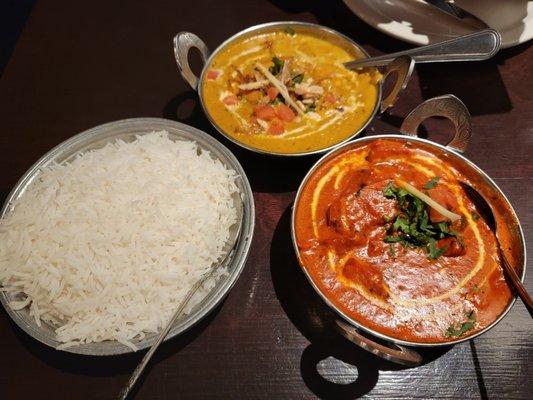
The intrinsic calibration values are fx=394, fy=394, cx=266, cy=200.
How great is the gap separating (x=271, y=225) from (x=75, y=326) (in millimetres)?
945

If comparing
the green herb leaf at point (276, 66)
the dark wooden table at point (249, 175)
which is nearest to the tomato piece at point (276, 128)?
the dark wooden table at point (249, 175)

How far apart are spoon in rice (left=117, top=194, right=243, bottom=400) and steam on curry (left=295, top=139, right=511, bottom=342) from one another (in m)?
0.28

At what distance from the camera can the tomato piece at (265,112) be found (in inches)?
84.1

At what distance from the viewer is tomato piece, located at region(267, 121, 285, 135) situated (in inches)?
82.5

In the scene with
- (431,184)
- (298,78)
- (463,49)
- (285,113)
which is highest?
(463,49)

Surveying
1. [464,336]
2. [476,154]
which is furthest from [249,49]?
[464,336]

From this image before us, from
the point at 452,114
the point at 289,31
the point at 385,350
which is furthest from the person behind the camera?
the point at 289,31

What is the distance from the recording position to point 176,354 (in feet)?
5.33

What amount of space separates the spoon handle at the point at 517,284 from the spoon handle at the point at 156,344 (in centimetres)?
117

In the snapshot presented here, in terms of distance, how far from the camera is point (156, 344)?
140 centimetres

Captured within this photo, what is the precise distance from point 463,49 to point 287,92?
3.11ft

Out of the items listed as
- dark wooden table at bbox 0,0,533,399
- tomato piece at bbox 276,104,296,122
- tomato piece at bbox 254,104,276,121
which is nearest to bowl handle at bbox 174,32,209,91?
dark wooden table at bbox 0,0,533,399

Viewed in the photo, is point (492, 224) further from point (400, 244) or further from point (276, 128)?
point (276, 128)

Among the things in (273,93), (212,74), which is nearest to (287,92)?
(273,93)
